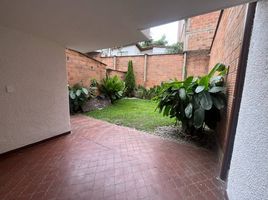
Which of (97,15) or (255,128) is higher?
(97,15)

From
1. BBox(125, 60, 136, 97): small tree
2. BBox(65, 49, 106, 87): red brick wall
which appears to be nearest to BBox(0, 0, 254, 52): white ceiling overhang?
BBox(65, 49, 106, 87): red brick wall

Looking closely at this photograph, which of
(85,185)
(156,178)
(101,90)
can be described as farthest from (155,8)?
(101,90)

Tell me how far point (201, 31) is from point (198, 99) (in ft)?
24.1

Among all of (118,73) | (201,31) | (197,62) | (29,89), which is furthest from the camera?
(118,73)

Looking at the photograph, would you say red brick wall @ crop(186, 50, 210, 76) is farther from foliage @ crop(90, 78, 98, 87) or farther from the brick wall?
foliage @ crop(90, 78, 98, 87)

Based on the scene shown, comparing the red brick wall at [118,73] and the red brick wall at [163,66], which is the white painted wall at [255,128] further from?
the red brick wall at [118,73]

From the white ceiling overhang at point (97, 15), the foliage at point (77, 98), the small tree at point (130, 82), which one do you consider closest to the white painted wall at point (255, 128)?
the white ceiling overhang at point (97, 15)

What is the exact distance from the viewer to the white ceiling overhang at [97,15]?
1627 mm

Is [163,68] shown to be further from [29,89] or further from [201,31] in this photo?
[29,89]

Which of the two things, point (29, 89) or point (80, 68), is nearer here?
point (29, 89)

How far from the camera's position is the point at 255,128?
130 cm

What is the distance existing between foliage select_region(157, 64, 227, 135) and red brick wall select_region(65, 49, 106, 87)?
415cm

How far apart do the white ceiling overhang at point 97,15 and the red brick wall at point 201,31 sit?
23.1 ft

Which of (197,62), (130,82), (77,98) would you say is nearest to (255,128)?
(77,98)
